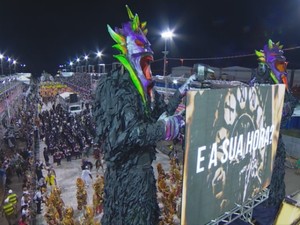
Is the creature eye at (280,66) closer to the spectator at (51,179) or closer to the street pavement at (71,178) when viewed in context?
the street pavement at (71,178)

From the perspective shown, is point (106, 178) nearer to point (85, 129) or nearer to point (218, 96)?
point (218, 96)

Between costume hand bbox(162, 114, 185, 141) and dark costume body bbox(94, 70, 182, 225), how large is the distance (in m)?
0.08

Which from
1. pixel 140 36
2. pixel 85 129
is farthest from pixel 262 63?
pixel 85 129

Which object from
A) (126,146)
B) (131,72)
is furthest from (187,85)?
(126,146)

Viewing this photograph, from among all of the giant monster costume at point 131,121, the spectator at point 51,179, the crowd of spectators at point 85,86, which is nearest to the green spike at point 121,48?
the giant monster costume at point 131,121

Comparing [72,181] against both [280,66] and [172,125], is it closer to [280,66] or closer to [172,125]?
[280,66]

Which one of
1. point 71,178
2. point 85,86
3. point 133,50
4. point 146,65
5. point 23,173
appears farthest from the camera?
point 85,86

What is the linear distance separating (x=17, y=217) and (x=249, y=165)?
7.86 meters

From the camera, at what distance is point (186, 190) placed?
3.82 metres

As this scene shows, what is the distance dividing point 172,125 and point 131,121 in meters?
0.55

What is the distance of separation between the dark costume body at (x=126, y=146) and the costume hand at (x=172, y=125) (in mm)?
78

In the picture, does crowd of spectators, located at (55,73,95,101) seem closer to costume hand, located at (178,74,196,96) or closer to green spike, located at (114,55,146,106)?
green spike, located at (114,55,146,106)

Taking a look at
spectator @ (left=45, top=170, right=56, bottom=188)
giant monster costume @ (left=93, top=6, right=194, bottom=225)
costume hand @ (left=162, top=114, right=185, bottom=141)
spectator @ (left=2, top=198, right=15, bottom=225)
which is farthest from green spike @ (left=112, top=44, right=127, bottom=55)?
spectator @ (left=45, top=170, right=56, bottom=188)

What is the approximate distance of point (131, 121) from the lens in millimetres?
3688
